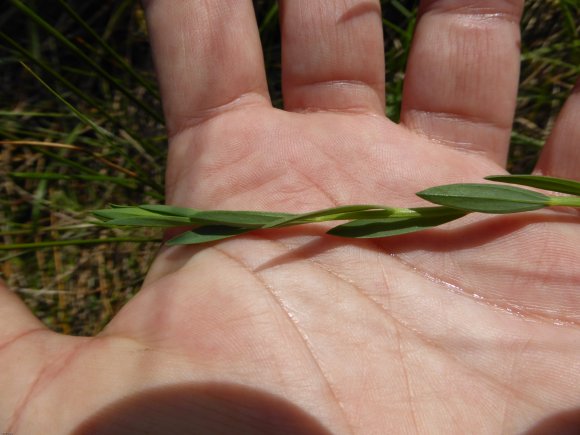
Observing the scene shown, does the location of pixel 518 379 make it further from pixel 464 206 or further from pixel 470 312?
pixel 464 206

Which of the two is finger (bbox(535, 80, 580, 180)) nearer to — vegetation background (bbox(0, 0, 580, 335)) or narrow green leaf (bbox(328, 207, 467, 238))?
narrow green leaf (bbox(328, 207, 467, 238))

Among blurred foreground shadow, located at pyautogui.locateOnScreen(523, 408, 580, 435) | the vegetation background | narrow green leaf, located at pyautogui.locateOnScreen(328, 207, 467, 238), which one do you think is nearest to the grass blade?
the vegetation background

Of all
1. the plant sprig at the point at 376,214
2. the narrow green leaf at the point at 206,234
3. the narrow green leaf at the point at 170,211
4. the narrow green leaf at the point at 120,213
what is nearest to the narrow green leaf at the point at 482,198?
the plant sprig at the point at 376,214

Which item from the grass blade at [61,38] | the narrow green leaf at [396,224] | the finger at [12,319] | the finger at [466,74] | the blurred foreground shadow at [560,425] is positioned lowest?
the blurred foreground shadow at [560,425]

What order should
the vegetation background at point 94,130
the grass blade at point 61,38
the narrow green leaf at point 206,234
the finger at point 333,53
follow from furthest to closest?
the vegetation background at point 94,130 → the finger at point 333,53 → the grass blade at point 61,38 → the narrow green leaf at point 206,234

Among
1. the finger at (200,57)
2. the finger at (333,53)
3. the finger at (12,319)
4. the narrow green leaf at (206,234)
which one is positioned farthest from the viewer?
the finger at (333,53)

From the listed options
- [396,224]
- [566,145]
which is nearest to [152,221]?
[396,224]

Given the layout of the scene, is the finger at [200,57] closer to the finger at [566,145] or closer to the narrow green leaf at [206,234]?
the narrow green leaf at [206,234]
